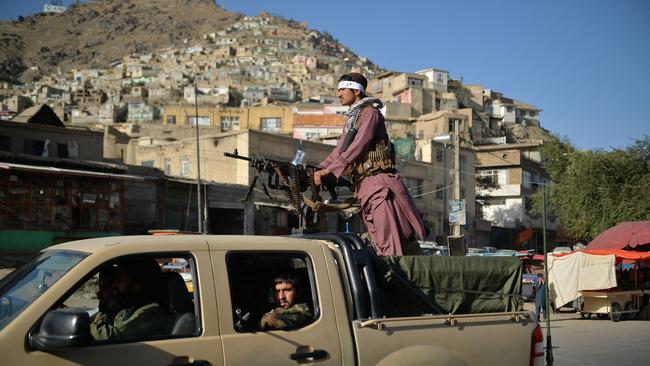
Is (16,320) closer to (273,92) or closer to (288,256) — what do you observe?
(288,256)

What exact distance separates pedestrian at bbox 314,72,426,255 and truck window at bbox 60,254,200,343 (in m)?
2.14

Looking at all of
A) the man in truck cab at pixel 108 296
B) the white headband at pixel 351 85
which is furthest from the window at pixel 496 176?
the man in truck cab at pixel 108 296

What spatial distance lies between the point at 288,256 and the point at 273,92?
5159 inches

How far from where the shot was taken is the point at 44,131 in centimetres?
3541

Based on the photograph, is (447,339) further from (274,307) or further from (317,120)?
(317,120)

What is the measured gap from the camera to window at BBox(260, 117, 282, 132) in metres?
92.2

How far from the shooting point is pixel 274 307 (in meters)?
4.58

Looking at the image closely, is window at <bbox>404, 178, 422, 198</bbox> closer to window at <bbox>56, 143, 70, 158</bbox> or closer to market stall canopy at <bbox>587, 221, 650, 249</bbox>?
window at <bbox>56, 143, 70, 158</bbox>

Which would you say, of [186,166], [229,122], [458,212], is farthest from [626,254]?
[229,122]

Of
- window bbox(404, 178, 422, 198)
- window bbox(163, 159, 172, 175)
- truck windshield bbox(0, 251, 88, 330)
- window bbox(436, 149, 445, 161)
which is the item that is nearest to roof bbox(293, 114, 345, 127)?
window bbox(436, 149, 445, 161)

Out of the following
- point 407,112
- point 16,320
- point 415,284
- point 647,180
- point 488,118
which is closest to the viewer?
point 16,320

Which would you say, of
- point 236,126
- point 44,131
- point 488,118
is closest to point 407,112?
point 488,118

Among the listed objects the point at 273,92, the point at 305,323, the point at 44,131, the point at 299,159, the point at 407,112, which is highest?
the point at 273,92

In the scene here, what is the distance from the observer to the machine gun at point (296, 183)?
6038 mm
